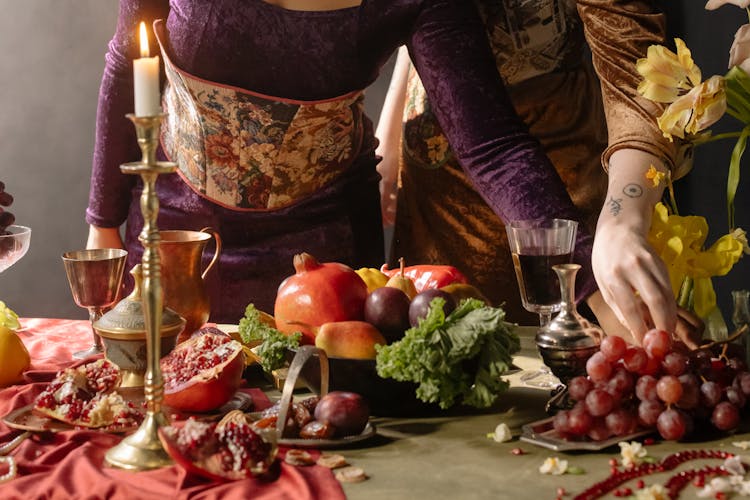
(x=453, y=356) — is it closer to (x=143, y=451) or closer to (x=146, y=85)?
(x=143, y=451)

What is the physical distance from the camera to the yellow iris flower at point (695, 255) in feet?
4.50

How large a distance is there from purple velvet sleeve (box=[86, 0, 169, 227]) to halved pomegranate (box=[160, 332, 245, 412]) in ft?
2.70

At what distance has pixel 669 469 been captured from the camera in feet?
3.66

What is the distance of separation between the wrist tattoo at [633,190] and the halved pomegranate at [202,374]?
25.4 inches

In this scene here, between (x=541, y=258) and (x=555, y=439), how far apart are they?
31 cm

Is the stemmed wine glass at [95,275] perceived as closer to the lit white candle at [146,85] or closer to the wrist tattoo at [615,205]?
the lit white candle at [146,85]

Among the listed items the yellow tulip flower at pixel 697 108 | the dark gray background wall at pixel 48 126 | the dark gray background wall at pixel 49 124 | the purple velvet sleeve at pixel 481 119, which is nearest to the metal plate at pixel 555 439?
the yellow tulip flower at pixel 697 108

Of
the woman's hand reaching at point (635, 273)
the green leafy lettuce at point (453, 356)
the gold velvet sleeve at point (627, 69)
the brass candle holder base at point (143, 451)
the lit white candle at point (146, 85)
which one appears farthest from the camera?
the gold velvet sleeve at point (627, 69)

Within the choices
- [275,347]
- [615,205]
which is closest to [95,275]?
[275,347]

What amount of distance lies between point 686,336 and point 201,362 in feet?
2.28

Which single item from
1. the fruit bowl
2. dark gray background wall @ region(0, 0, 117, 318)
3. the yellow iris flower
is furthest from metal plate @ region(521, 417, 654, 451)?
dark gray background wall @ region(0, 0, 117, 318)

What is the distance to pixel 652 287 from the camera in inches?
53.4

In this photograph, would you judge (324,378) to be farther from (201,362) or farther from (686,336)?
(686,336)

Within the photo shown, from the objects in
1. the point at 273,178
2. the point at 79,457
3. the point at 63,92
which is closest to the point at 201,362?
the point at 79,457
